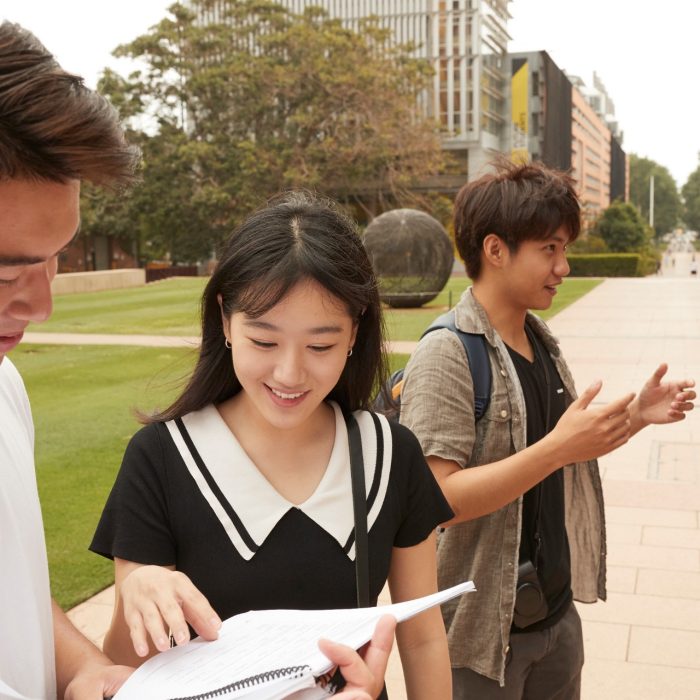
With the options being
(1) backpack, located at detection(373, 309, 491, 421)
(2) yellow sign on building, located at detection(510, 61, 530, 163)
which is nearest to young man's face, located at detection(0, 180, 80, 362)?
(1) backpack, located at detection(373, 309, 491, 421)

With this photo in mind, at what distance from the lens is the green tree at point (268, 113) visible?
38.2 meters

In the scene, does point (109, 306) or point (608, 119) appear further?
point (608, 119)

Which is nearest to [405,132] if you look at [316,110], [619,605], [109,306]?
[316,110]

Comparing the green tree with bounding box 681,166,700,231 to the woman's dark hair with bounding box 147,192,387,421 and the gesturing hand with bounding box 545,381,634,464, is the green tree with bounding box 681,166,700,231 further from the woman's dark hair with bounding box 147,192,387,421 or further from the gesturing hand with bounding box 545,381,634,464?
the woman's dark hair with bounding box 147,192,387,421

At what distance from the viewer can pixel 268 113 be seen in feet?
133

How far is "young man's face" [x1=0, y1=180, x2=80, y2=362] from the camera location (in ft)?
4.27

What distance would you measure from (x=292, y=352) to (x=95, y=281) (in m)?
28.4

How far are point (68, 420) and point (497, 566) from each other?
7455mm

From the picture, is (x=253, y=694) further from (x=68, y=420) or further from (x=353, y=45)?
(x=353, y=45)

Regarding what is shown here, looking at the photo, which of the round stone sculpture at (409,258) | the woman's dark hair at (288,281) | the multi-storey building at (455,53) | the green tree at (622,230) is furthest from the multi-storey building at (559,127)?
the woman's dark hair at (288,281)

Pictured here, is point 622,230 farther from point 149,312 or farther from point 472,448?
point 472,448

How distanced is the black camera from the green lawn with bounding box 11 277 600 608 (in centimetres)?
95

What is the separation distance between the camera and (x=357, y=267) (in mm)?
1775

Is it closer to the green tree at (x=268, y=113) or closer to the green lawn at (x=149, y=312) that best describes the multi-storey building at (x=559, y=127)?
the green tree at (x=268, y=113)
